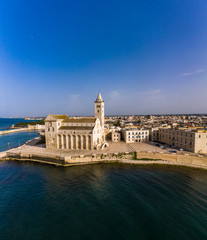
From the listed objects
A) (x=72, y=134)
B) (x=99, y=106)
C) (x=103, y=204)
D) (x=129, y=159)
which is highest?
(x=99, y=106)

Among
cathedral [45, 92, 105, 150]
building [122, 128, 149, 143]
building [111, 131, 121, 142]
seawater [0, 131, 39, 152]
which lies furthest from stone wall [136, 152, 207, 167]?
seawater [0, 131, 39, 152]

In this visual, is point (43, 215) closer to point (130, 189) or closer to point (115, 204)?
point (115, 204)

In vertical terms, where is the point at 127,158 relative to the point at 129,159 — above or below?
above

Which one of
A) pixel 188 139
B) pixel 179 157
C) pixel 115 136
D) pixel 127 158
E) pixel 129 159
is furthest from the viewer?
pixel 115 136

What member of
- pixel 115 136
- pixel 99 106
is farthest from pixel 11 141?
pixel 115 136

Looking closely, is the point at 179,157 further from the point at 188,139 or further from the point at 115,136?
the point at 115,136

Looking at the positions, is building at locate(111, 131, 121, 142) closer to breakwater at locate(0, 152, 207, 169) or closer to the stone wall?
breakwater at locate(0, 152, 207, 169)
